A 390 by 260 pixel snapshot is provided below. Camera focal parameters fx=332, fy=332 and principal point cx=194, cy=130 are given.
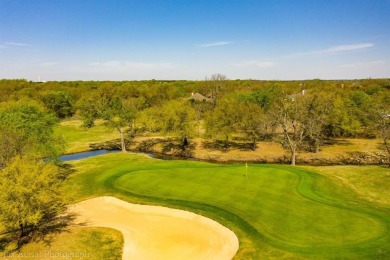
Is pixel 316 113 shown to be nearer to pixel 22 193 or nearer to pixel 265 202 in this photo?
pixel 265 202

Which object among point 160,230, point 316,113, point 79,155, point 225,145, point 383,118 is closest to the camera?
point 160,230

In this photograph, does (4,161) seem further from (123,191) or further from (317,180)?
(317,180)

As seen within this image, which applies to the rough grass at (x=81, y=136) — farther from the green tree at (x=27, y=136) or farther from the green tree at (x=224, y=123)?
the green tree at (x=224, y=123)

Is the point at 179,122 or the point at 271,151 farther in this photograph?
the point at 271,151

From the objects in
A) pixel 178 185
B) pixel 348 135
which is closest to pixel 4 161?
pixel 178 185

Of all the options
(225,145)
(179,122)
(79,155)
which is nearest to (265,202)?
(179,122)

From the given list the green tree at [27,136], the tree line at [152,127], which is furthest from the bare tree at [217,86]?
the green tree at [27,136]
